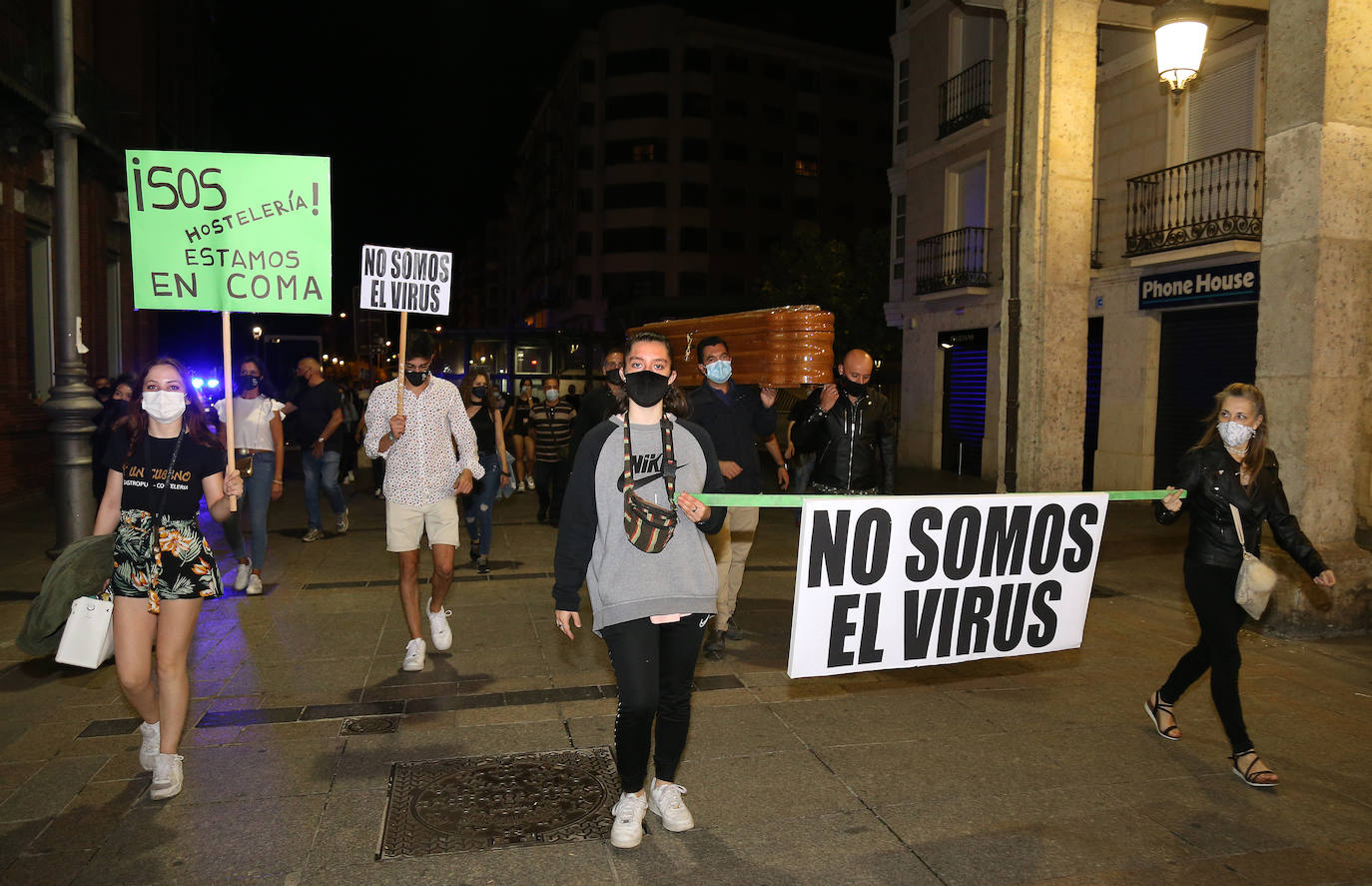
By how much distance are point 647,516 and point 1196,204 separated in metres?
14.0

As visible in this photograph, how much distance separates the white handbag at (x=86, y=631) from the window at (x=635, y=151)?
55504 mm

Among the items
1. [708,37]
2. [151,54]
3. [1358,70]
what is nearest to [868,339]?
[151,54]

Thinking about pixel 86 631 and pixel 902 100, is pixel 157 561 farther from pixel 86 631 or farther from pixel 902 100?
pixel 902 100

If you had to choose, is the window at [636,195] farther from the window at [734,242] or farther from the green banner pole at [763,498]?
the green banner pole at [763,498]

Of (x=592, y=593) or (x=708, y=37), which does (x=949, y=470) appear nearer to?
(x=592, y=593)

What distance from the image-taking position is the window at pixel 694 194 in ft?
185

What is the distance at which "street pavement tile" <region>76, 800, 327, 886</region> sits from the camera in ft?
11.2

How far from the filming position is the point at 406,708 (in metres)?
5.18

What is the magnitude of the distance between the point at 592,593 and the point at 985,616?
2.15m

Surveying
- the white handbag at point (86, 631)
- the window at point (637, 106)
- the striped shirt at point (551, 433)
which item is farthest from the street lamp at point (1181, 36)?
the window at point (637, 106)

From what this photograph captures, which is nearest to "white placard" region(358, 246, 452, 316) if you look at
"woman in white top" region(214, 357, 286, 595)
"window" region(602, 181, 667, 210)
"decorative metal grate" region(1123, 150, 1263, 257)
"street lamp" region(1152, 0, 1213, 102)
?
"woman in white top" region(214, 357, 286, 595)

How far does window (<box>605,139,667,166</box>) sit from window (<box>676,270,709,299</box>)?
23.3 ft

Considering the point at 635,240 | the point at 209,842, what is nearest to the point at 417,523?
the point at 209,842

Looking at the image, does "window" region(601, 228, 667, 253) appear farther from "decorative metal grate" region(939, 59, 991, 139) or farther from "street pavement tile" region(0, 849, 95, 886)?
"street pavement tile" region(0, 849, 95, 886)
